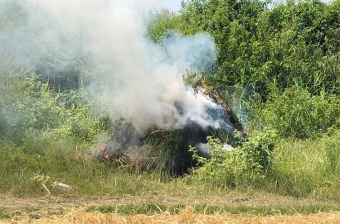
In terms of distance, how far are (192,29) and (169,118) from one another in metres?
3.93

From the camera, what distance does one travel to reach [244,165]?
7.56m

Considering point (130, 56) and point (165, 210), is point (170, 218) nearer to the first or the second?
point (165, 210)

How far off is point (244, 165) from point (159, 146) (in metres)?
1.30

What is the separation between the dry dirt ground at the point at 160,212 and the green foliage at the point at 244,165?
34cm

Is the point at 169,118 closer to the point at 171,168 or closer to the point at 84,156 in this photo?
the point at 171,168

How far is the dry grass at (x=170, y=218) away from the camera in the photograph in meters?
5.23

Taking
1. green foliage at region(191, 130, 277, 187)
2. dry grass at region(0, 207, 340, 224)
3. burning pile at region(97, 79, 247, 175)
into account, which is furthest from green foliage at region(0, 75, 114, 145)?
dry grass at region(0, 207, 340, 224)

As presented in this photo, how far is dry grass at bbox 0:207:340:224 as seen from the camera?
5230 mm

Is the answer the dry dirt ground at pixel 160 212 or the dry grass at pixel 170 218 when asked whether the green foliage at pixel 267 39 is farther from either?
the dry grass at pixel 170 218

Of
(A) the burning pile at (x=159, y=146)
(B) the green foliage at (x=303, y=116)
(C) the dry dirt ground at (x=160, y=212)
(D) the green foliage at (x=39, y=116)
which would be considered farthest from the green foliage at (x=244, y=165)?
(B) the green foliage at (x=303, y=116)

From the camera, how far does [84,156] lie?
26.5ft

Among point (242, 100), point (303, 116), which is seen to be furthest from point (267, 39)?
point (303, 116)

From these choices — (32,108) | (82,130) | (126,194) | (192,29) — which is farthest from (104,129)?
(192,29)

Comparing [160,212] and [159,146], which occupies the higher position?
[159,146]
